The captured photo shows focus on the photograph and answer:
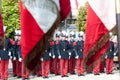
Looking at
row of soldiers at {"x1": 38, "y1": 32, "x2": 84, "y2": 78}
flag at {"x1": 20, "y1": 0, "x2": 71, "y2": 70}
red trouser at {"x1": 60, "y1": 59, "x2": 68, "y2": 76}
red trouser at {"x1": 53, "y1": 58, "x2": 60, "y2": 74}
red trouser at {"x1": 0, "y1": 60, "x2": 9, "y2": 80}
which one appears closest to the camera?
flag at {"x1": 20, "y1": 0, "x2": 71, "y2": 70}

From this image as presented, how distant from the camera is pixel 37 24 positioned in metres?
4.46

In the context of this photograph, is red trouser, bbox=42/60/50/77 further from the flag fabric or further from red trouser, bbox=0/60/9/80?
the flag fabric

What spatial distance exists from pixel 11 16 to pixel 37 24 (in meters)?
13.9

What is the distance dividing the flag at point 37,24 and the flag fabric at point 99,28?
495 millimetres

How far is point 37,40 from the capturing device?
4414mm

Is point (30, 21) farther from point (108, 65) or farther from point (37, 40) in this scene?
point (108, 65)

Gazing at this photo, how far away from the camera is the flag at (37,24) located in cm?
434

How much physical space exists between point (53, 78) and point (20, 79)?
1.05 metres

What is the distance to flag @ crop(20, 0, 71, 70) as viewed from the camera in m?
4.34

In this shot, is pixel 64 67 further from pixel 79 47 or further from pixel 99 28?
pixel 99 28

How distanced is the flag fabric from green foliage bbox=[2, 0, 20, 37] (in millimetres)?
12412

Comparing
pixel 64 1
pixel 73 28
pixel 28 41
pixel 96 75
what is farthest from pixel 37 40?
pixel 73 28

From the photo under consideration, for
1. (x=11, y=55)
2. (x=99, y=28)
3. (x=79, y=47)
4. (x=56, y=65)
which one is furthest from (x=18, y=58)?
(x=99, y=28)

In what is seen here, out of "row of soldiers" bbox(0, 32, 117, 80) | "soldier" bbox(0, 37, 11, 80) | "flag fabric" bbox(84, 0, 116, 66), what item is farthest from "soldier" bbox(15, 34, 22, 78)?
"flag fabric" bbox(84, 0, 116, 66)
